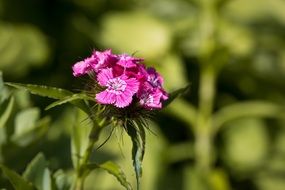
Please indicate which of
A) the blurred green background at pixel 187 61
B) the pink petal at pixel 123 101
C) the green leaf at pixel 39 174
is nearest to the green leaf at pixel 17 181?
the green leaf at pixel 39 174

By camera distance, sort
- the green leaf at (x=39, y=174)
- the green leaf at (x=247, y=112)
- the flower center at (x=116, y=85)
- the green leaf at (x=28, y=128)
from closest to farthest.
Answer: the flower center at (x=116, y=85)
the green leaf at (x=39, y=174)
the green leaf at (x=28, y=128)
the green leaf at (x=247, y=112)

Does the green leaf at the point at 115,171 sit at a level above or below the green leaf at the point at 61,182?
above

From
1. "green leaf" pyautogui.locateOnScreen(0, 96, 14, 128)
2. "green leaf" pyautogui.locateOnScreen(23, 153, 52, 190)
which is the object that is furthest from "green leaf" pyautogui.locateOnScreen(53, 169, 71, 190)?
"green leaf" pyautogui.locateOnScreen(0, 96, 14, 128)

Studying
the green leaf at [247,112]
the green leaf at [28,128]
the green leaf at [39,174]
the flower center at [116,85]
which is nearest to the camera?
the flower center at [116,85]

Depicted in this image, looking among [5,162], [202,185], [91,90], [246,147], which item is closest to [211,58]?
[202,185]

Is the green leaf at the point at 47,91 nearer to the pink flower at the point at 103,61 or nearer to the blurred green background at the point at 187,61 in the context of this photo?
the pink flower at the point at 103,61

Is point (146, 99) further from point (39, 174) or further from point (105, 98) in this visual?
point (39, 174)

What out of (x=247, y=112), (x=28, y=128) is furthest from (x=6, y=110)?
(x=247, y=112)
